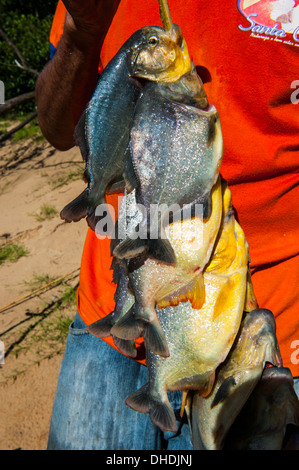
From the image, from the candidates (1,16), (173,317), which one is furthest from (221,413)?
(1,16)

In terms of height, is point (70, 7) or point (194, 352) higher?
point (70, 7)

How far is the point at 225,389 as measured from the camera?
5.21ft

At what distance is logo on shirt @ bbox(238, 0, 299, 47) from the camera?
1887 mm

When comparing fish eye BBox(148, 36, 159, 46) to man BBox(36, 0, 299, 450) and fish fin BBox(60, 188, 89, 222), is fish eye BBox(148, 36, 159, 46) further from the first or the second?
fish fin BBox(60, 188, 89, 222)

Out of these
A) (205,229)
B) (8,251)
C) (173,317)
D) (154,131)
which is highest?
(154,131)

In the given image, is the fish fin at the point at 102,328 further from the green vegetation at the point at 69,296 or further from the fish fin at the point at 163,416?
the green vegetation at the point at 69,296

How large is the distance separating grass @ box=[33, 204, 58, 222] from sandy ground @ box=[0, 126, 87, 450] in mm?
15

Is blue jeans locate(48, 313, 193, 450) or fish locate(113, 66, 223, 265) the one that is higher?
fish locate(113, 66, 223, 265)

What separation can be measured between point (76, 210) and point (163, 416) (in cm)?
79

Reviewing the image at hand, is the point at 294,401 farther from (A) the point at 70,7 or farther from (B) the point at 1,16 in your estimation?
(B) the point at 1,16

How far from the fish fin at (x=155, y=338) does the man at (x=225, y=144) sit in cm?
83

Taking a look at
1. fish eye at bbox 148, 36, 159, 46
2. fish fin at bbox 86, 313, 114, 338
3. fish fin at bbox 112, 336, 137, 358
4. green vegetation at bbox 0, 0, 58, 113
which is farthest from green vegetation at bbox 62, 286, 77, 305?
green vegetation at bbox 0, 0, 58, 113

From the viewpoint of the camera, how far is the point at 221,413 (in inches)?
64.2

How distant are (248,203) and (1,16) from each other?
44.4ft
